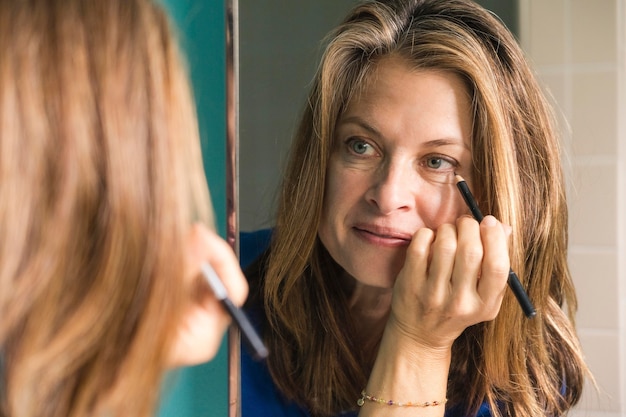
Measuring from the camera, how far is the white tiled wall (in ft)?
1.99

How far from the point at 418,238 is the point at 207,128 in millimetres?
214

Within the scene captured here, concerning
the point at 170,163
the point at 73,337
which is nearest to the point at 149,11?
the point at 170,163

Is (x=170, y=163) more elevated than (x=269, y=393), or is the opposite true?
(x=170, y=163)

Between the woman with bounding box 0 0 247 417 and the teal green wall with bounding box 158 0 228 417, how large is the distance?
0.18 metres

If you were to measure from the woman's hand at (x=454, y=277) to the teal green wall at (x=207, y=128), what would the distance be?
0.60 ft

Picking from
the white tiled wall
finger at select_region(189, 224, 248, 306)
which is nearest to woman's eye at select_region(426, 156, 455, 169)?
the white tiled wall

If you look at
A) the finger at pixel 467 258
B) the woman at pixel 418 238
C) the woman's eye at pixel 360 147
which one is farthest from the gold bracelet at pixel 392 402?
the woman's eye at pixel 360 147

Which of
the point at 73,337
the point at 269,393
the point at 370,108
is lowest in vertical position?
the point at 269,393

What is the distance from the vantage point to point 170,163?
0.43m

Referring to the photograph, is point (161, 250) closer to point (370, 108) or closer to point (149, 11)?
point (149, 11)

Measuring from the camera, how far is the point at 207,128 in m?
0.65

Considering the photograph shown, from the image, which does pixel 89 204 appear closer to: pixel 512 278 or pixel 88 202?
pixel 88 202

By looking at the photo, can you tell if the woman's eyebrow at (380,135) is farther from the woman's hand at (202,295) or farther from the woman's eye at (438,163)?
the woman's hand at (202,295)

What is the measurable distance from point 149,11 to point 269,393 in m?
0.38
